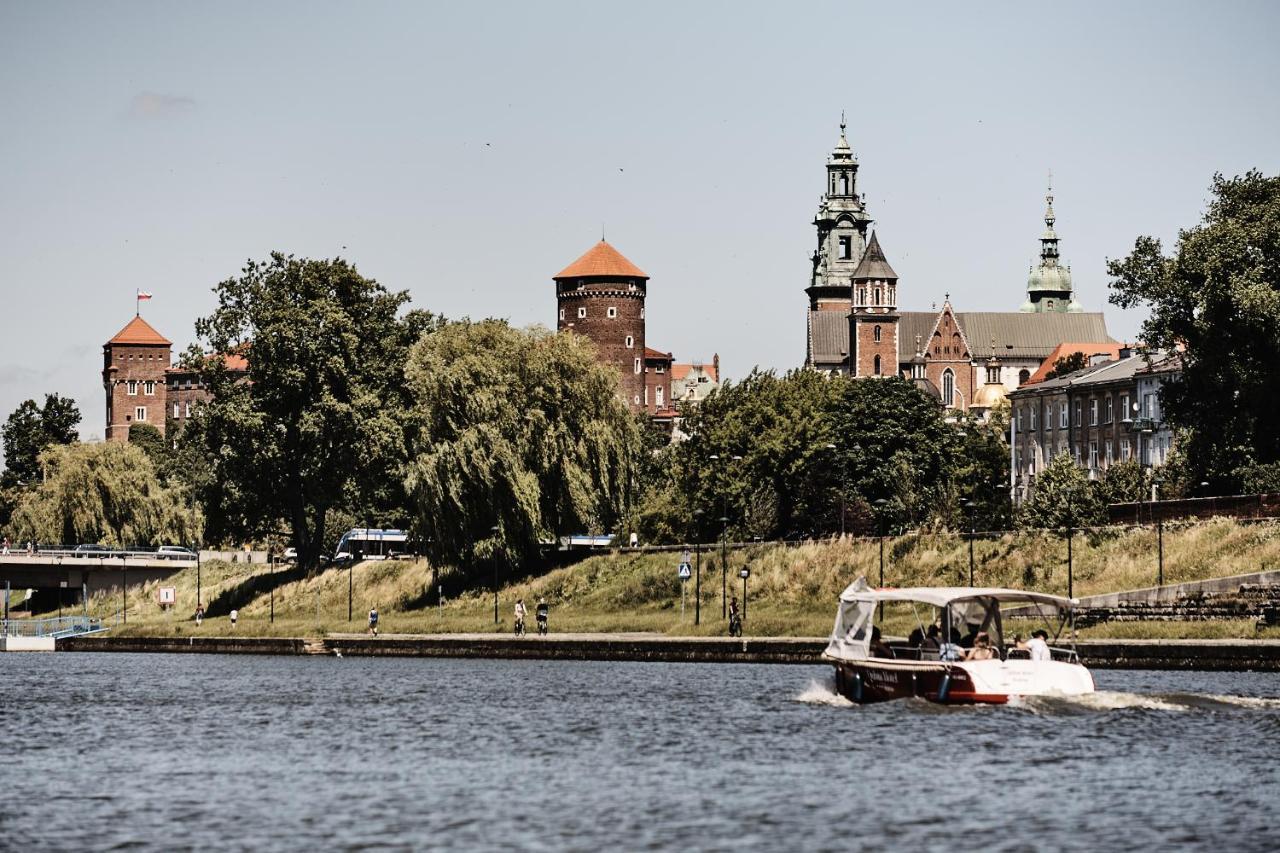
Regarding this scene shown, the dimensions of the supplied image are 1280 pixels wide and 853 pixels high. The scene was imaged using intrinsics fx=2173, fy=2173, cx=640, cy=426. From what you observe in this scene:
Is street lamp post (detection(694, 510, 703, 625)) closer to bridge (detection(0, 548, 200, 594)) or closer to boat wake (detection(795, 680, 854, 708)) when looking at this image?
boat wake (detection(795, 680, 854, 708))

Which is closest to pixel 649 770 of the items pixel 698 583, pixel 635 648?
pixel 635 648

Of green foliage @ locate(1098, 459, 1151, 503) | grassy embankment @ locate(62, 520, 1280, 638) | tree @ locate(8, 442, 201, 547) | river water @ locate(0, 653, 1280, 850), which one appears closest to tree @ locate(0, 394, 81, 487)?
tree @ locate(8, 442, 201, 547)

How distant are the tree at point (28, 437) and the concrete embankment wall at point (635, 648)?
90.3m

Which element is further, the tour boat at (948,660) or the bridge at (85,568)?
the bridge at (85,568)

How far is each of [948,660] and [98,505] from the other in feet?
346

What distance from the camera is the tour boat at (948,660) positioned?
48.5 meters

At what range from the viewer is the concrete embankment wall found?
212ft

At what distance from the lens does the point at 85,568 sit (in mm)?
131500

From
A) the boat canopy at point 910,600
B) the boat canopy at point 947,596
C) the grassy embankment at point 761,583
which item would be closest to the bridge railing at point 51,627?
the grassy embankment at point 761,583

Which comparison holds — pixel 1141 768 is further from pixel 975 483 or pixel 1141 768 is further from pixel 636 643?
pixel 975 483

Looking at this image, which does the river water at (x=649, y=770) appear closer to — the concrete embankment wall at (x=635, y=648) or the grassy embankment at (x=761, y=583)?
the concrete embankment wall at (x=635, y=648)

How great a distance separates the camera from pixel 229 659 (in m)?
91.3

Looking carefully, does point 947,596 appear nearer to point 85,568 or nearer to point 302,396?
point 302,396

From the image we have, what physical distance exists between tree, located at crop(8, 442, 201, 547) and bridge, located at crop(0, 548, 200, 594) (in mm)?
7912
